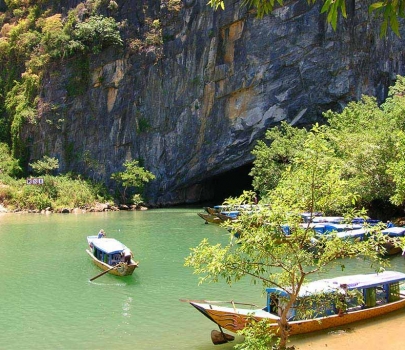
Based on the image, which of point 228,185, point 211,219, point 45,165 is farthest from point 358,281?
point 228,185

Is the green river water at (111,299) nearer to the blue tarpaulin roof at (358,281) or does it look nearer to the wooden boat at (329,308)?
the wooden boat at (329,308)

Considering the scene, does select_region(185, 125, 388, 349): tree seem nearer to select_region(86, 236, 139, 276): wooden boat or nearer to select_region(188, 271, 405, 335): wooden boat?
select_region(188, 271, 405, 335): wooden boat

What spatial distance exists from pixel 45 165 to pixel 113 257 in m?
28.9

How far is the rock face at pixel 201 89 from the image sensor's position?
118ft

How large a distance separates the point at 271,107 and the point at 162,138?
10.4m

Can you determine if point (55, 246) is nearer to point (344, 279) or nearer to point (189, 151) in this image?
point (344, 279)

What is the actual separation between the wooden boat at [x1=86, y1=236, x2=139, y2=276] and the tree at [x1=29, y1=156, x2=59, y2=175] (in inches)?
1053

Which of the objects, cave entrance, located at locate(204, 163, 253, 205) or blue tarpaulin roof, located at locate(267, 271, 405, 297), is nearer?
blue tarpaulin roof, located at locate(267, 271, 405, 297)

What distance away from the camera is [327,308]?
9.49 metres

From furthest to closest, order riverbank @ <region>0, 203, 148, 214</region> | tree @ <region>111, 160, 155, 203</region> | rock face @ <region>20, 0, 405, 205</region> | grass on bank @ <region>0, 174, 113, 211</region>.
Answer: tree @ <region>111, 160, 155, 203</region>
grass on bank @ <region>0, 174, 113, 211</region>
riverbank @ <region>0, 203, 148, 214</region>
rock face @ <region>20, 0, 405, 205</region>

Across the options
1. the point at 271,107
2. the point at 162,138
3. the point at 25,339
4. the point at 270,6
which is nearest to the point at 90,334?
the point at 25,339

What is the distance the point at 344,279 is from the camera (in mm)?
11477

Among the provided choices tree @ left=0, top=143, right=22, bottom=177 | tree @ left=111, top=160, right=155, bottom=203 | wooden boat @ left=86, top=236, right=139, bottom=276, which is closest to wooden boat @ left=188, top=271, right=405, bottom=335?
wooden boat @ left=86, top=236, right=139, bottom=276

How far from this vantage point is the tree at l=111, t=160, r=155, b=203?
4075cm
